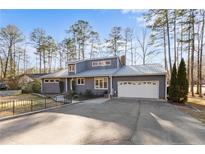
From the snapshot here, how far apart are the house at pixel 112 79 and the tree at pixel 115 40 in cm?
862

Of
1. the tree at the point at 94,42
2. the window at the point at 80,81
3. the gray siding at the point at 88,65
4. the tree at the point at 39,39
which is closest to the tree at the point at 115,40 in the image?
the tree at the point at 94,42

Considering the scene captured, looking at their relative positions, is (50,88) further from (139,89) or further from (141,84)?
(141,84)

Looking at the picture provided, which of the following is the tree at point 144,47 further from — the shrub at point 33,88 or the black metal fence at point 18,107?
the black metal fence at point 18,107

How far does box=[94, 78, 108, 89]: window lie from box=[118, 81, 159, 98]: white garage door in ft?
4.93

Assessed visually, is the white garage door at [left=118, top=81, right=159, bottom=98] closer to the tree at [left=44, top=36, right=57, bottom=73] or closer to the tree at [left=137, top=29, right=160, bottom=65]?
the tree at [left=137, top=29, right=160, bottom=65]

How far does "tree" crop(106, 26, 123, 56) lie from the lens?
2898 centimetres

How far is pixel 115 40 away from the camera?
29.1 m

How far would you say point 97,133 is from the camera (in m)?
6.34

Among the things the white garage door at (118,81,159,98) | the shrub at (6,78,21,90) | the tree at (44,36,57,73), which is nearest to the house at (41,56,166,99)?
the white garage door at (118,81,159,98)

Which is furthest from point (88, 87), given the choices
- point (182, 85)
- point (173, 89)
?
point (182, 85)

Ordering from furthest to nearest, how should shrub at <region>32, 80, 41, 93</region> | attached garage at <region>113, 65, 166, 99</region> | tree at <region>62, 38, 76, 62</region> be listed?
tree at <region>62, 38, 76, 62</region> < shrub at <region>32, 80, 41, 93</region> < attached garage at <region>113, 65, 166, 99</region>
